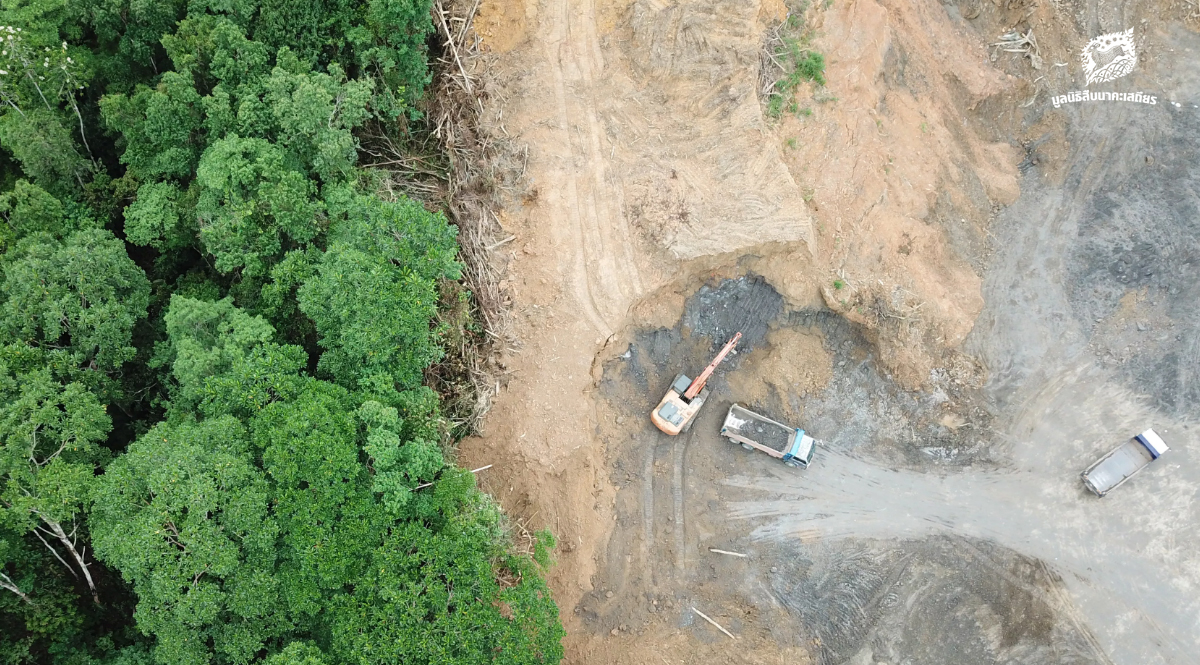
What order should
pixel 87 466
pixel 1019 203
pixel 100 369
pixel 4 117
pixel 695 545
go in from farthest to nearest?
1. pixel 1019 203
2. pixel 695 545
3. pixel 4 117
4. pixel 100 369
5. pixel 87 466

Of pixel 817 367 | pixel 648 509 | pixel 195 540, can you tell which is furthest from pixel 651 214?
pixel 195 540

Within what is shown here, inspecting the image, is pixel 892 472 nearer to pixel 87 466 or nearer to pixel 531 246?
pixel 531 246

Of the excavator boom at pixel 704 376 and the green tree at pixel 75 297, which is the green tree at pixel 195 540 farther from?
the excavator boom at pixel 704 376

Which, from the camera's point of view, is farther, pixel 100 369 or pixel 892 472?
pixel 892 472

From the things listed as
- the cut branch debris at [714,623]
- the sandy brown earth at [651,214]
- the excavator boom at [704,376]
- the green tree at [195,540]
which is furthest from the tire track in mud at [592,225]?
the green tree at [195,540]

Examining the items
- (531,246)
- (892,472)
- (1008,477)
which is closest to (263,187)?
(531,246)

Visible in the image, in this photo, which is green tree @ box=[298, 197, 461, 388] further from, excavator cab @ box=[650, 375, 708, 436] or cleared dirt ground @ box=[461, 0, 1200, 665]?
excavator cab @ box=[650, 375, 708, 436]

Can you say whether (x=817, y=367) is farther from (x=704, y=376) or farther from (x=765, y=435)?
(x=704, y=376)
